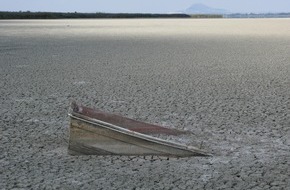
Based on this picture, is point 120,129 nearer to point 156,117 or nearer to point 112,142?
point 112,142

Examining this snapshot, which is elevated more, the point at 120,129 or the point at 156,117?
the point at 120,129

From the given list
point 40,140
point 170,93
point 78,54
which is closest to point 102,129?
point 40,140

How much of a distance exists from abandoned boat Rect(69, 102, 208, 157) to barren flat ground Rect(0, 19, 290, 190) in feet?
0.15

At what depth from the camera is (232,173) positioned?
221 centimetres

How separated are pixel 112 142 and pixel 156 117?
1052 millimetres

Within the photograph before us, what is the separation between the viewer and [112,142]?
2402 millimetres

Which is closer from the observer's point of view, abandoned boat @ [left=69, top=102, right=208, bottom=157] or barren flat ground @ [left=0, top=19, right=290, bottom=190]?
barren flat ground @ [left=0, top=19, right=290, bottom=190]

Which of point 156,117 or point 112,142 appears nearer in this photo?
point 112,142

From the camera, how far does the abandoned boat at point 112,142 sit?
237 centimetres

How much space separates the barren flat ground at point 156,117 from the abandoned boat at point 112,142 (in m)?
0.05

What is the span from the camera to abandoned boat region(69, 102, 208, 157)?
7.77 feet

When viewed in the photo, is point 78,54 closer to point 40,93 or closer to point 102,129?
point 40,93

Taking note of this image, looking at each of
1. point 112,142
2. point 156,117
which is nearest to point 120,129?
point 112,142

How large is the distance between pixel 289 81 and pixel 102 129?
328 cm
